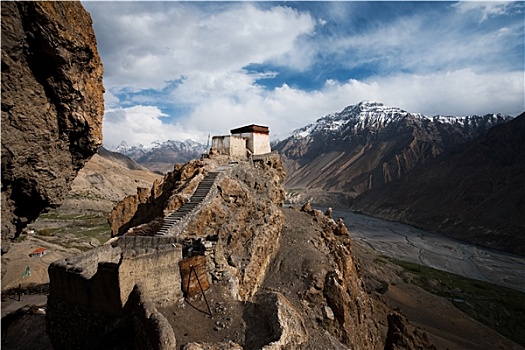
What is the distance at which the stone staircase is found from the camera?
16.6 meters

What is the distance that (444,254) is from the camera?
74125mm

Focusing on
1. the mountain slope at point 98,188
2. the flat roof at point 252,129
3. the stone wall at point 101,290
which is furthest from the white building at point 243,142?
the mountain slope at point 98,188

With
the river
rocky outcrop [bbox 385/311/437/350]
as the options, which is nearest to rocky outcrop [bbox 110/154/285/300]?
rocky outcrop [bbox 385/311/437/350]

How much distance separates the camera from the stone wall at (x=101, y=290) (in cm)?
998

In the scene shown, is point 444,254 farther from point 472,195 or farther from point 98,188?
point 98,188

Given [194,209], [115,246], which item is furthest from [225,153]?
[115,246]

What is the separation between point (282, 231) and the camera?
25.1 meters

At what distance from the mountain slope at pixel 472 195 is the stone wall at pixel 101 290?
297ft

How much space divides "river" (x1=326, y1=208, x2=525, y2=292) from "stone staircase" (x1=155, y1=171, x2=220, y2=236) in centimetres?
5659

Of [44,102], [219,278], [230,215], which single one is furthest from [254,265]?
[44,102]

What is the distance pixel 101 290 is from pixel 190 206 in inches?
348

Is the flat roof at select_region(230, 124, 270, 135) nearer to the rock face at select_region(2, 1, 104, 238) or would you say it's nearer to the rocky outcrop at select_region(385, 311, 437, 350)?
the rocky outcrop at select_region(385, 311, 437, 350)

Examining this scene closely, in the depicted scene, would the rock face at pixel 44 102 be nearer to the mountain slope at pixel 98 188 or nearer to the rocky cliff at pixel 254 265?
the rocky cliff at pixel 254 265

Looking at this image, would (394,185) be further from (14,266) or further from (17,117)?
(17,117)
